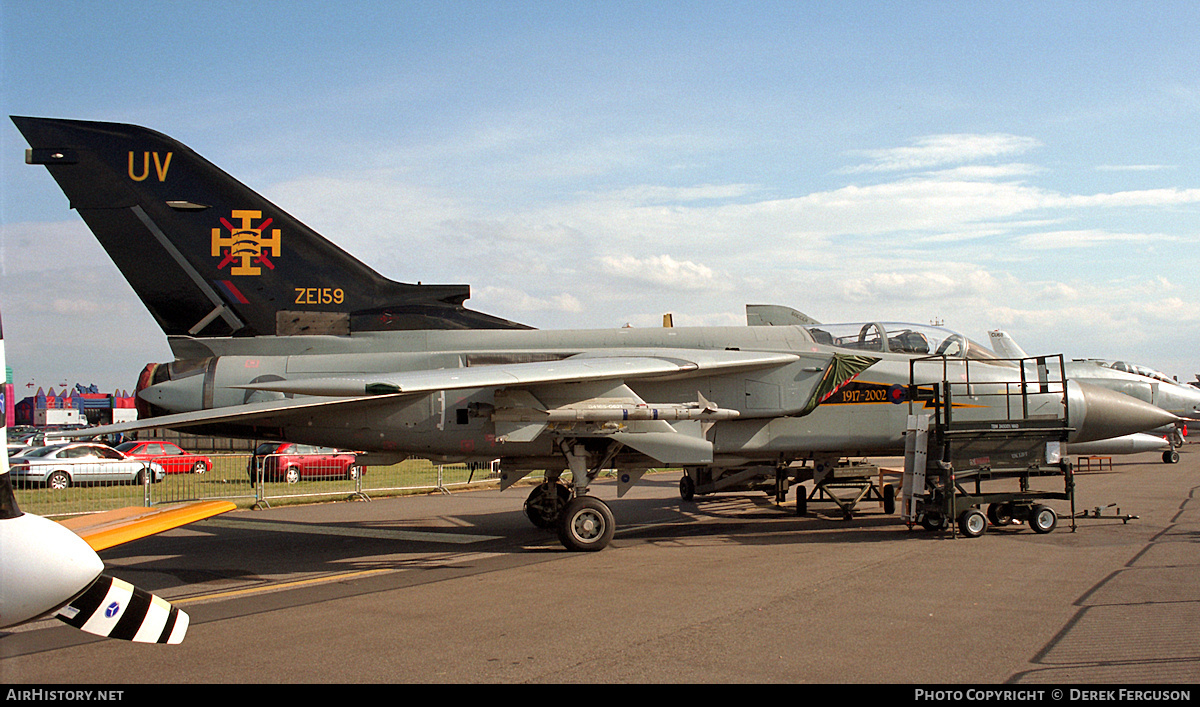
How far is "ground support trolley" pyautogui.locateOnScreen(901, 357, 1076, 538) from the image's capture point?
441 inches

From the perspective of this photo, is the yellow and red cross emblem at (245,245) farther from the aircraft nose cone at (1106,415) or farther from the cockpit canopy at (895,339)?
the aircraft nose cone at (1106,415)

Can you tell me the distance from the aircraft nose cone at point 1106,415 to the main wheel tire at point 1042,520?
4.67 feet

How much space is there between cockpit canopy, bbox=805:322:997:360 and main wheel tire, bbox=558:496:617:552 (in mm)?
4039

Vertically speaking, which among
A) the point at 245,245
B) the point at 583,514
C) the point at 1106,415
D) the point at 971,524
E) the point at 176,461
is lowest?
the point at 176,461

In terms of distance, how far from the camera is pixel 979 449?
11438mm

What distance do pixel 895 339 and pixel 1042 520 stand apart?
126 inches

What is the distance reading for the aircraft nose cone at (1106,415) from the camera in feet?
39.4

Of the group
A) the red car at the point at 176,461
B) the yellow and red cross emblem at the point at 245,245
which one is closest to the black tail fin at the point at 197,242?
the yellow and red cross emblem at the point at 245,245

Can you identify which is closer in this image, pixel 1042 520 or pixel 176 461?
pixel 1042 520

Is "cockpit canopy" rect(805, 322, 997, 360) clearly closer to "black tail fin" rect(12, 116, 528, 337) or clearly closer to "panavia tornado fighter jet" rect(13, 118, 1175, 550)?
"panavia tornado fighter jet" rect(13, 118, 1175, 550)

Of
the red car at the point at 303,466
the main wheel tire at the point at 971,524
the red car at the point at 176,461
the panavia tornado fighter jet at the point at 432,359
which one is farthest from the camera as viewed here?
the red car at the point at 176,461

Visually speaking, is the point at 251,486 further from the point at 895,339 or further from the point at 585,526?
the point at 895,339

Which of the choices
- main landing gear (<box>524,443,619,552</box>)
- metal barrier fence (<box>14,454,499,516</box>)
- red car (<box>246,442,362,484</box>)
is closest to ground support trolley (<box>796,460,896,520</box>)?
main landing gear (<box>524,443,619,552</box>)

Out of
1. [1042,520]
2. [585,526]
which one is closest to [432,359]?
[585,526]
